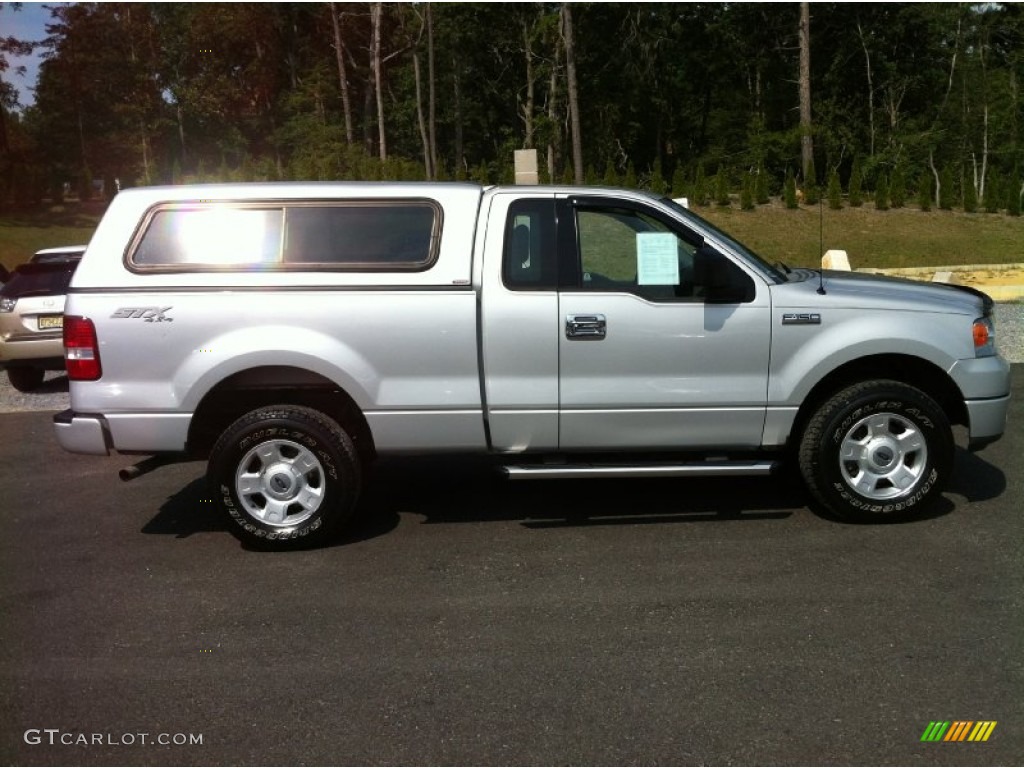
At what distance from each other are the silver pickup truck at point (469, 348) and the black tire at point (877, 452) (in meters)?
0.01

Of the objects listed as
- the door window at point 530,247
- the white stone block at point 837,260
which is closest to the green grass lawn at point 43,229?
the white stone block at point 837,260

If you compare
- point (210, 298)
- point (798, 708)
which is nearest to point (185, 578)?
point (210, 298)

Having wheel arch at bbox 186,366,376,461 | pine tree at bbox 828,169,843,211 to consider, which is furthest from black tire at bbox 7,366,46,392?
pine tree at bbox 828,169,843,211

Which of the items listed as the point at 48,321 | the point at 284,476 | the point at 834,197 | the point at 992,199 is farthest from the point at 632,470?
the point at 992,199

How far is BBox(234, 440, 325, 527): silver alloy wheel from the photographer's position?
5.48 m

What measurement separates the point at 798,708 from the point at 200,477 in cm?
510

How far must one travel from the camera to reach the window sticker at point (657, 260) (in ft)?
18.3

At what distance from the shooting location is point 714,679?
385 centimetres

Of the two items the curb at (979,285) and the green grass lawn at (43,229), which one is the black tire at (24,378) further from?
the green grass lawn at (43,229)

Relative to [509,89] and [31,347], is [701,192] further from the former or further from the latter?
[509,89]

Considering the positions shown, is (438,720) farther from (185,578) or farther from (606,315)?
(606,315)

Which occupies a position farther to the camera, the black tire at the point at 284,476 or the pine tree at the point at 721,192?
the pine tree at the point at 721,192

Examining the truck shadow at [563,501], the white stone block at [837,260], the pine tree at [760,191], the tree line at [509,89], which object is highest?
the tree line at [509,89]

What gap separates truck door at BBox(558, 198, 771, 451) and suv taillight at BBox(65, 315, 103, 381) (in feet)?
8.62
